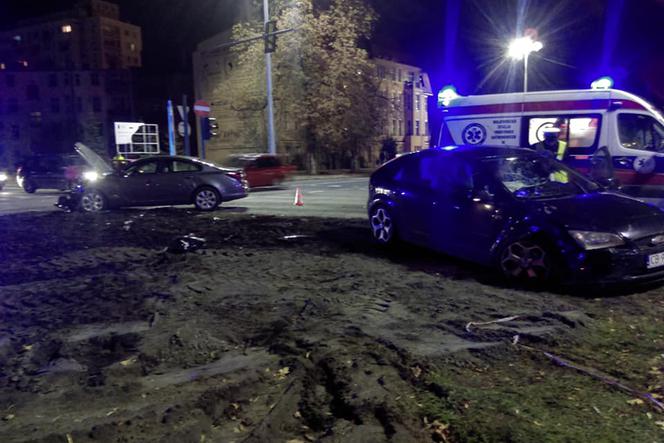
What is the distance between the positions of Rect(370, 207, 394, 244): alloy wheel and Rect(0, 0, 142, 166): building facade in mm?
50689

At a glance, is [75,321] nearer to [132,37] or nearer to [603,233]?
[603,233]

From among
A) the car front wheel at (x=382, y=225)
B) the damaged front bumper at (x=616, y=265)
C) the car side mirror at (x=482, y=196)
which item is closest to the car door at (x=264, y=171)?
the car front wheel at (x=382, y=225)

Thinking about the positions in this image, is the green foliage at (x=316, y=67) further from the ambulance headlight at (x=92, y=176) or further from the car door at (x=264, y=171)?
the ambulance headlight at (x=92, y=176)

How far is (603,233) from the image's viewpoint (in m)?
5.37

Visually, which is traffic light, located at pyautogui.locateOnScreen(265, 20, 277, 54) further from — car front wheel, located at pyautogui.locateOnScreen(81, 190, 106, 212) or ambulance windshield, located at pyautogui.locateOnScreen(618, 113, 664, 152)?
ambulance windshield, located at pyautogui.locateOnScreen(618, 113, 664, 152)

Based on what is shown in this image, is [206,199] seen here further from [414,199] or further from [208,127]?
[208,127]

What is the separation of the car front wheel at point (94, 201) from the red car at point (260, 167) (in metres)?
7.95

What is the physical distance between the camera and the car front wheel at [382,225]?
26.3 ft

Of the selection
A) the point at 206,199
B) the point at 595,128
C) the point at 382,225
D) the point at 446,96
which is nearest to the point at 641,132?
the point at 595,128

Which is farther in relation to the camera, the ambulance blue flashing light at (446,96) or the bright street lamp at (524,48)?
the bright street lamp at (524,48)

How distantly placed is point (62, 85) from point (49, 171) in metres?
56.9

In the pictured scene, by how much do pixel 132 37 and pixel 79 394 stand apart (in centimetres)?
10608

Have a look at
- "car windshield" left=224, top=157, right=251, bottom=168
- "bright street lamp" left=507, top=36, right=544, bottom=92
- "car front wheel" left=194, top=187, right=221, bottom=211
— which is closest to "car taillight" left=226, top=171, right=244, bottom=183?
"car front wheel" left=194, top=187, right=221, bottom=211

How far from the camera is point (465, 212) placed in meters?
6.57
